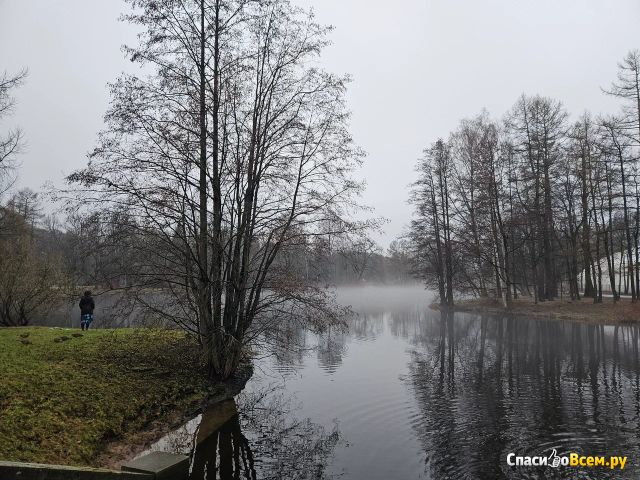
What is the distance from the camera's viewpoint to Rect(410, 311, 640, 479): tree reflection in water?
7710mm

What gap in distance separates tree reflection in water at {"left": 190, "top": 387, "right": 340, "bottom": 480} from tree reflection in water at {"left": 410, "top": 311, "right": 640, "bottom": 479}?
6.78ft

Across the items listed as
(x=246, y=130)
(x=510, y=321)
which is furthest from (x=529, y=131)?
(x=246, y=130)

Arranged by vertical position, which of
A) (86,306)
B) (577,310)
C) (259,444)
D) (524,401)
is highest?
Result: (86,306)

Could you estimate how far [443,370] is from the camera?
1520 centimetres

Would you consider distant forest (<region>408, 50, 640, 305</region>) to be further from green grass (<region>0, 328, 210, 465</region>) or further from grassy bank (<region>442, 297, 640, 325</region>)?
green grass (<region>0, 328, 210, 465</region>)

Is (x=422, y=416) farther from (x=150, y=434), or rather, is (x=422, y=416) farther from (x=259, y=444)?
(x=150, y=434)

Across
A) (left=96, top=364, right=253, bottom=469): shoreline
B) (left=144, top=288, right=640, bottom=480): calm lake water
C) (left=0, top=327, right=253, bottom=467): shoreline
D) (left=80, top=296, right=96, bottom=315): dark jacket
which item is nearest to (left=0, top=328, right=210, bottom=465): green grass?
(left=0, top=327, right=253, bottom=467): shoreline

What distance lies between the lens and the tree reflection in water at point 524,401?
7.71 m

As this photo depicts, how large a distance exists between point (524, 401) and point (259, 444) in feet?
22.3

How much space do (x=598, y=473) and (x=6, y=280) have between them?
77.2 feet

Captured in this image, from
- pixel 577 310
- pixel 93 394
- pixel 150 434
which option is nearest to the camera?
pixel 150 434

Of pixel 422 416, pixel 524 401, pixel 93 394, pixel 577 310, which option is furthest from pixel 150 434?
pixel 577 310

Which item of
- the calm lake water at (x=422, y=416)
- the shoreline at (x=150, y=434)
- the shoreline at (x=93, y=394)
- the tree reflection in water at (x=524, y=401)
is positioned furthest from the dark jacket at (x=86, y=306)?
the tree reflection in water at (x=524, y=401)

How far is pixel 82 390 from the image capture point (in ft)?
29.9
